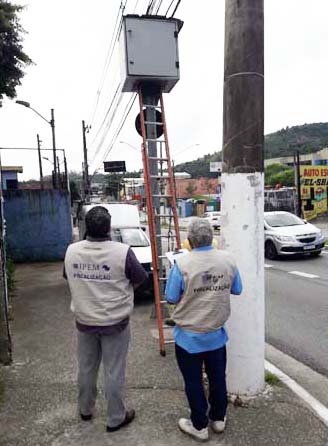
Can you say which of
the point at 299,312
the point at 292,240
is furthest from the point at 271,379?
the point at 292,240

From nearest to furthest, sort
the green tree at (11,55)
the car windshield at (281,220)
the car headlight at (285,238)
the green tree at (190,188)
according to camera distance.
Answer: the green tree at (11,55) → the car headlight at (285,238) → the car windshield at (281,220) → the green tree at (190,188)

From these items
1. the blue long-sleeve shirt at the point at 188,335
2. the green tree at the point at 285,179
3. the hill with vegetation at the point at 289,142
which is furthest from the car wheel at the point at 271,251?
the hill with vegetation at the point at 289,142

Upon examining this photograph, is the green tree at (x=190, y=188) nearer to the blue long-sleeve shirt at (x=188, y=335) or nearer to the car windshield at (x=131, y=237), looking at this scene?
the car windshield at (x=131, y=237)

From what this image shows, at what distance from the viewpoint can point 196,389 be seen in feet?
10.5

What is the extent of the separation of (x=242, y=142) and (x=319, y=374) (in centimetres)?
290

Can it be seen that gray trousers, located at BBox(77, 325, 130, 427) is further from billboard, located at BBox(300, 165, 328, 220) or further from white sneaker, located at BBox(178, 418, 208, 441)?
billboard, located at BBox(300, 165, 328, 220)

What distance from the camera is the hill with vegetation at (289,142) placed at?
322 feet

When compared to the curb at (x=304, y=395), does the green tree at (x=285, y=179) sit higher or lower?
higher

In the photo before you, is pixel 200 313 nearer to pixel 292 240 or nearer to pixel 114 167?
pixel 292 240

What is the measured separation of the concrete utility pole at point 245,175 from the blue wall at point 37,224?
42.6 ft

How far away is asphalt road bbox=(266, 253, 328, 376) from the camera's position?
18.5 ft

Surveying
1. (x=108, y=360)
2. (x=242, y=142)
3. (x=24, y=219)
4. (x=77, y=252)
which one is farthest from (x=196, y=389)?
(x=24, y=219)

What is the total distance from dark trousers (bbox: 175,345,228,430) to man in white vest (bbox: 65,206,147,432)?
1.70ft

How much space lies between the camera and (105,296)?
3.31 metres
